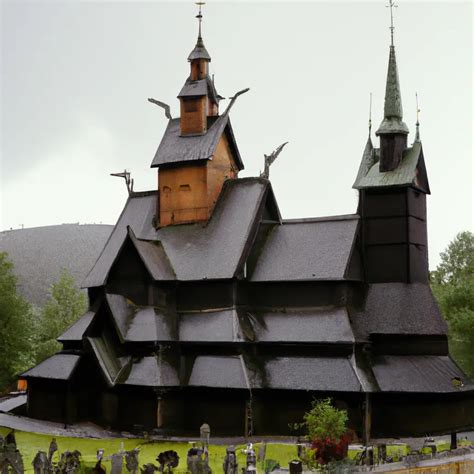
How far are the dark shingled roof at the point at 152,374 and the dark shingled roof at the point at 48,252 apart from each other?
293 ft

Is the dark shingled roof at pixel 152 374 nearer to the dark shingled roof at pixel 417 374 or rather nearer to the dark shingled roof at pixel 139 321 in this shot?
the dark shingled roof at pixel 139 321

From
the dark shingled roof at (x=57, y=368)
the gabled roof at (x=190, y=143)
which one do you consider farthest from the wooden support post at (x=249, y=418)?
the gabled roof at (x=190, y=143)

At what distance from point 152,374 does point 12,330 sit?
21156 millimetres

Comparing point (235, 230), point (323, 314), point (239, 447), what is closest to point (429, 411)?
point (323, 314)

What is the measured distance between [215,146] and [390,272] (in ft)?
35.1

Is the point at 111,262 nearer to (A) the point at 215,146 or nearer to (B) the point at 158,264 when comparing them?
(B) the point at 158,264

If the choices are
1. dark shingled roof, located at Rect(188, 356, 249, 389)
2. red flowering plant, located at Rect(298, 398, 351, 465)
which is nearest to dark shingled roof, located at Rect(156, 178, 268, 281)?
dark shingled roof, located at Rect(188, 356, 249, 389)

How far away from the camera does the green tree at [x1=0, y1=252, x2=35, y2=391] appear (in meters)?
53.7

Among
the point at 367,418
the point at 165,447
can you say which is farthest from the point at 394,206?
the point at 165,447

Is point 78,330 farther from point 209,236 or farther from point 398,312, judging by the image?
point 398,312

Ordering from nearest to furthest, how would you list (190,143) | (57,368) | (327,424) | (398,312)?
(327,424) < (398,312) < (57,368) < (190,143)

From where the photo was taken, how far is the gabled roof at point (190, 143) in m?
42.0

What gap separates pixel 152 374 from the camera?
35.8 metres

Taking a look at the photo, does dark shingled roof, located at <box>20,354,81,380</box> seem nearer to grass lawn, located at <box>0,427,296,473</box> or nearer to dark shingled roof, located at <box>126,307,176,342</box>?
grass lawn, located at <box>0,427,296,473</box>
